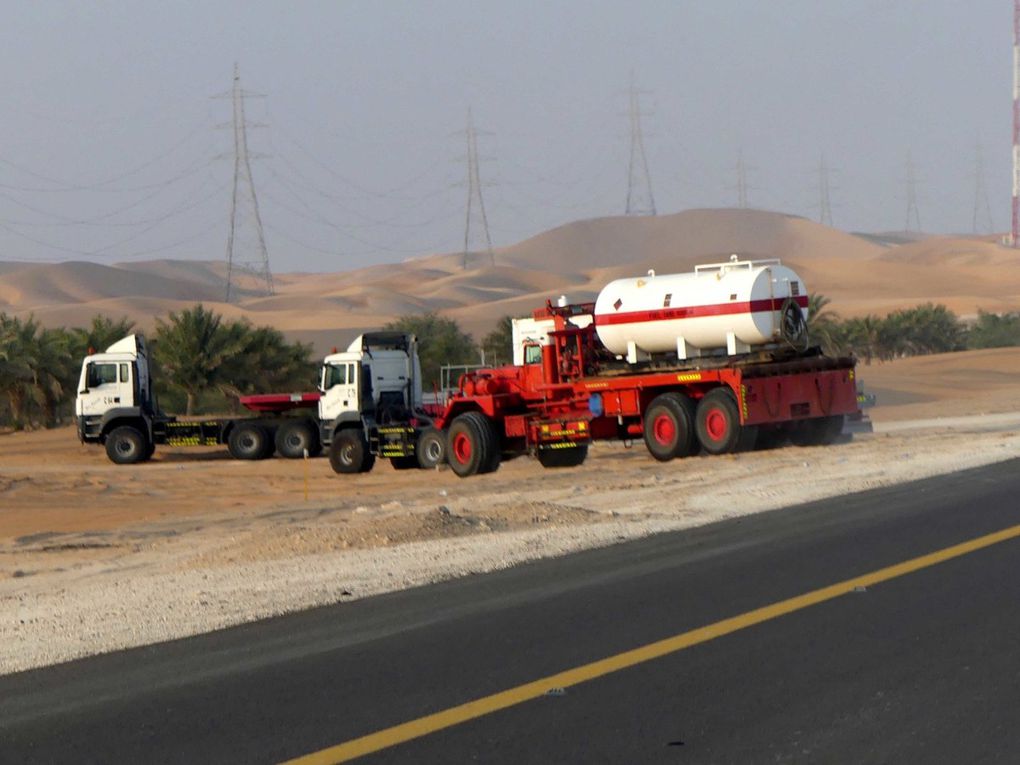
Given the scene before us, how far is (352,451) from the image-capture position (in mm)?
33406

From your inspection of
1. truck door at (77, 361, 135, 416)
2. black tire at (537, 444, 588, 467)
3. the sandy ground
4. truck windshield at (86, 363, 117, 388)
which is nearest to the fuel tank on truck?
the sandy ground

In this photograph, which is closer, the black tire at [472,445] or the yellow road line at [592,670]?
the yellow road line at [592,670]

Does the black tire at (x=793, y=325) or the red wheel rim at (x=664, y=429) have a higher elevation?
the black tire at (x=793, y=325)

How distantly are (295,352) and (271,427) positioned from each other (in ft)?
56.5

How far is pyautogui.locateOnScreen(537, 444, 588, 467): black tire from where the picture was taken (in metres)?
30.2

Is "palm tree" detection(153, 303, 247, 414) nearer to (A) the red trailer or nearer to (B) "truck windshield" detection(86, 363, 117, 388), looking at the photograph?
(B) "truck windshield" detection(86, 363, 117, 388)

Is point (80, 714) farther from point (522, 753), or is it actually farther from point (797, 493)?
point (797, 493)

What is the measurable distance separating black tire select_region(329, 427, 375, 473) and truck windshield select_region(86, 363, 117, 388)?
741cm

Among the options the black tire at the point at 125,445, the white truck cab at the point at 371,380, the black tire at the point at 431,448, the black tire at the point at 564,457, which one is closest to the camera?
the black tire at the point at 564,457

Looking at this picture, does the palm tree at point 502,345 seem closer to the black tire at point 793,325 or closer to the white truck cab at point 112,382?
the white truck cab at point 112,382

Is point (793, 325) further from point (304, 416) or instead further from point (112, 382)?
point (112, 382)

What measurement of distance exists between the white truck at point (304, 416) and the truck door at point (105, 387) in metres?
0.02

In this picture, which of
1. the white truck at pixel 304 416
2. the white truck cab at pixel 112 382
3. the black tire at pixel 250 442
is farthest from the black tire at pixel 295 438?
the white truck cab at pixel 112 382

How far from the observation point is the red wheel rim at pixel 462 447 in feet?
96.7
